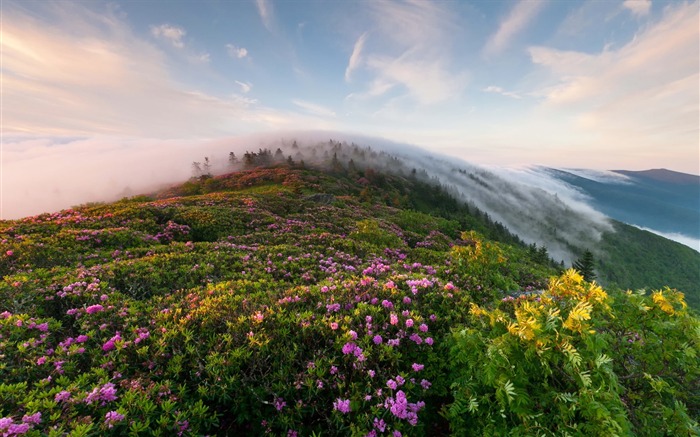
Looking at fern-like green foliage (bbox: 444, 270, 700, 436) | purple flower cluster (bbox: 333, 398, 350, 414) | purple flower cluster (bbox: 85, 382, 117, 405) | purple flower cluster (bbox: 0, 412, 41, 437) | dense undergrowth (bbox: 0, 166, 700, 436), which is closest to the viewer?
purple flower cluster (bbox: 0, 412, 41, 437)

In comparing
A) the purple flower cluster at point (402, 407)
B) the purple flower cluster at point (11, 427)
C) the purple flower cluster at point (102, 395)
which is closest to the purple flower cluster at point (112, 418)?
the purple flower cluster at point (102, 395)

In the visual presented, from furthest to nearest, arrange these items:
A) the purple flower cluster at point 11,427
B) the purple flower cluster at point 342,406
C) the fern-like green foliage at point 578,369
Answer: the purple flower cluster at point 342,406 < the fern-like green foliage at point 578,369 < the purple flower cluster at point 11,427

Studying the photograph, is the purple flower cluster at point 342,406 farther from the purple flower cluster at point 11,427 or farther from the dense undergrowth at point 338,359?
the purple flower cluster at point 11,427

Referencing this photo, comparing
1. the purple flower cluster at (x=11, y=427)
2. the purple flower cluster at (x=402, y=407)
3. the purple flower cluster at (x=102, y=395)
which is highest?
the purple flower cluster at (x=11, y=427)

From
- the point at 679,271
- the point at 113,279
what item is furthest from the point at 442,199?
the point at 679,271

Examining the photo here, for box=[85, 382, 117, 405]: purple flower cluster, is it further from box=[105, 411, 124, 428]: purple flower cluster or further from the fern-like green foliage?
the fern-like green foliage

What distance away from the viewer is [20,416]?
3.83m

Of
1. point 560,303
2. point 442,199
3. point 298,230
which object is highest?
point 560,303

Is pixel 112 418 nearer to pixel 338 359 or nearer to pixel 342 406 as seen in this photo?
pixel 342 406

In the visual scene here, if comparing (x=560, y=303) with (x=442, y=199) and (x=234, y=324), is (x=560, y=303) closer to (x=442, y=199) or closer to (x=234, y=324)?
(x=234, y=324)

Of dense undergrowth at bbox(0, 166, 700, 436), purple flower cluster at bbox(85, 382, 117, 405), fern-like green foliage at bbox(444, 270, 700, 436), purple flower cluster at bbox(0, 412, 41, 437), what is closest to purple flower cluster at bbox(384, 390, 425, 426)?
dense undergrowth at bbox(0, 166, 700, 436)

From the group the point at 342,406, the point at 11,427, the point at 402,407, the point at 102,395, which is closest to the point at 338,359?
the point at 342,406

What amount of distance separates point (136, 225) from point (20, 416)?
1458 cm

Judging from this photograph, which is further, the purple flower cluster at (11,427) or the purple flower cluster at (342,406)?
the purple flower cluster at (342,406)
